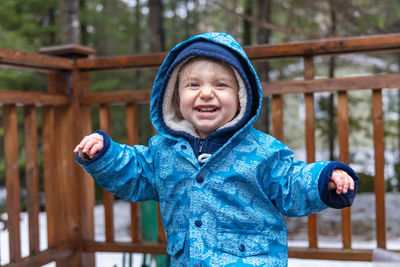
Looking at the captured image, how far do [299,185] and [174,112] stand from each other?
631 millimetres

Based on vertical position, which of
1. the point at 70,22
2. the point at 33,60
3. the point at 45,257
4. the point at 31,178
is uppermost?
the point at 70,22

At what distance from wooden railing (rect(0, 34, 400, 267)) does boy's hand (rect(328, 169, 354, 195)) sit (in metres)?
0.94

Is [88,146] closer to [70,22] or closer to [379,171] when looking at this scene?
[379,171]

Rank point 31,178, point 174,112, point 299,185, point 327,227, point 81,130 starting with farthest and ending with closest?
1. point 327,227
2. point 81,130
3. point 31,178
4. point 174,112
5. point 299,185

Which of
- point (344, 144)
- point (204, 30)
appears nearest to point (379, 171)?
point (344, 144)

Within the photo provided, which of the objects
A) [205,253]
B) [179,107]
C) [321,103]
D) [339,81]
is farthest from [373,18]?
[205,253]

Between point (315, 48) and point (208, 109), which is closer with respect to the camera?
point (208, 109)

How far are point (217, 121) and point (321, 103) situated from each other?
5889 mm

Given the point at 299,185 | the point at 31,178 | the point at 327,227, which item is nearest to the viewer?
the point at 299,185

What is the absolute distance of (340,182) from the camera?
1423mm

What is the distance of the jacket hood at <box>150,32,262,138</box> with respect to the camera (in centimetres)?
164

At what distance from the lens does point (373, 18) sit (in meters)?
5.29

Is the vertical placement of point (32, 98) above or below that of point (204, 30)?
below

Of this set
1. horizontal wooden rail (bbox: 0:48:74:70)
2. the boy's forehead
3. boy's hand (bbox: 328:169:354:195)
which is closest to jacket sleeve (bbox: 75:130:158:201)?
the boy's forehead
